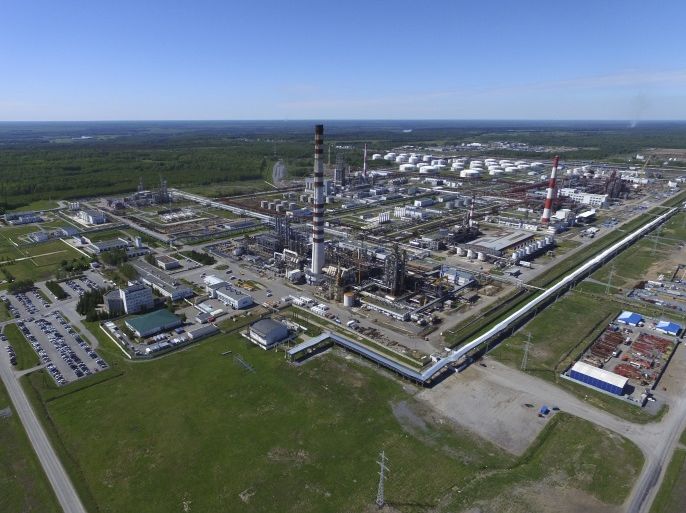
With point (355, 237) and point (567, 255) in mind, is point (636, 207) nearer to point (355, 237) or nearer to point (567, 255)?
point (567, 255)

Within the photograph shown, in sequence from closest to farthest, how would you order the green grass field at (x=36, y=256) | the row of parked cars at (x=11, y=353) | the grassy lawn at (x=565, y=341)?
the grassy lawn at (x=565, y=341)
the row of parked cars at (x=11, y=353)
the green grass field at (x=36, y=256)

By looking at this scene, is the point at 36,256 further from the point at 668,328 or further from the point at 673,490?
the point at 668,328

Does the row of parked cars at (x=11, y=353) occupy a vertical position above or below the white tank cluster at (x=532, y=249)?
below

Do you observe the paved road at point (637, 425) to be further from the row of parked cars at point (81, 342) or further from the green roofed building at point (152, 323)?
the row of parked cars at point (81, 342)

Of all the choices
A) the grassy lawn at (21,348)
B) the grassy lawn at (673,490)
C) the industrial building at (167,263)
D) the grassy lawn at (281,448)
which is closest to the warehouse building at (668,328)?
the grassy lawn at (673,490)

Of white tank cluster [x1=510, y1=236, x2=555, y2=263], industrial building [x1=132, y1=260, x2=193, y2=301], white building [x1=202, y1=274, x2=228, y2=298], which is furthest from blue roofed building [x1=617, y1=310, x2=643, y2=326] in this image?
industrial building [x1=132, y1=260, x2=193, y2=301]
